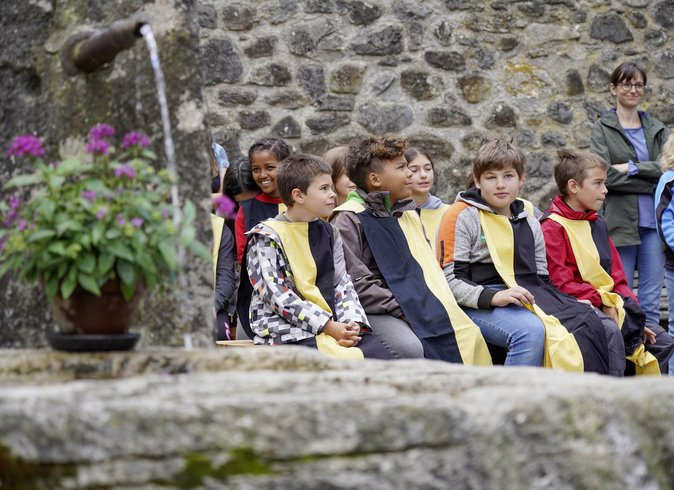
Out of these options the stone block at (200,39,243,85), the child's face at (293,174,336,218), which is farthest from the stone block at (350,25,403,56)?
the child's face at (293,174,336,218)

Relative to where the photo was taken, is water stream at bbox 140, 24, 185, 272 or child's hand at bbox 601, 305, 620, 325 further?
child's hand at bbox 601, 305, 620, 325

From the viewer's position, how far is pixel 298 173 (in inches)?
184

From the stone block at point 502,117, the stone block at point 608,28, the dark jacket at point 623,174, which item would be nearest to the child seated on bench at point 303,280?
the dark jacket at point 623,174

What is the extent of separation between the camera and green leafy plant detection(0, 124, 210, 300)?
7.79 ft

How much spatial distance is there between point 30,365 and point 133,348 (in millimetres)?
283

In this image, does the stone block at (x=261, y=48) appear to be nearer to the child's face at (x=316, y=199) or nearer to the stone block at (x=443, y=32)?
the stone block at (x=443, y=32)

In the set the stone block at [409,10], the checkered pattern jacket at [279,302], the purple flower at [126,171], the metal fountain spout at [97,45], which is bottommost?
the checkered pattern jacket at [279,302]

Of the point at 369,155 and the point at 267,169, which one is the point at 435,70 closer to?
the point at 267,169

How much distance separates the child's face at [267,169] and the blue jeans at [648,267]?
2.23m

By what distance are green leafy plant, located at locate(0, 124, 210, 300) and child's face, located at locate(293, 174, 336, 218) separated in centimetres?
212

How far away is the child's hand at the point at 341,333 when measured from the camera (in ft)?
14.1

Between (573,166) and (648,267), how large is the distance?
120 centimetres

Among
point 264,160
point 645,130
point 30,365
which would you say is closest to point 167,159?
point 30,365

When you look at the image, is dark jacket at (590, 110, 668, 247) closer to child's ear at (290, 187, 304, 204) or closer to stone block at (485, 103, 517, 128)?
stone block at (485, 103, 517, 128)
